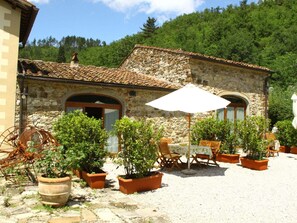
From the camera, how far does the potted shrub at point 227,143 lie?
10.6m

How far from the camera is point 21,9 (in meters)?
9.09

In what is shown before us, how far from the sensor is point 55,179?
16.5 feet

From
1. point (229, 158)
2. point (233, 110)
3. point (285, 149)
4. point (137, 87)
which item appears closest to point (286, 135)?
point (285, 149)

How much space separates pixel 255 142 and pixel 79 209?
6.30 metres

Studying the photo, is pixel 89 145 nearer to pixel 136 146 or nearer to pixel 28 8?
pixel 136 146

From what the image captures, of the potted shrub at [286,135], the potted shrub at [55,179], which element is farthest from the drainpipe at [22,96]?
the potted shrub at [286,135]

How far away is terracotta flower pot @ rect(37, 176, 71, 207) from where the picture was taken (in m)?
5.00

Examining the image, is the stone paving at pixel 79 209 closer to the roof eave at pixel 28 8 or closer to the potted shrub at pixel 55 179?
the potted shrub at pixel 55 179

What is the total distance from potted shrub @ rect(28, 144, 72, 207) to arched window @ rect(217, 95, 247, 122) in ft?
34.1

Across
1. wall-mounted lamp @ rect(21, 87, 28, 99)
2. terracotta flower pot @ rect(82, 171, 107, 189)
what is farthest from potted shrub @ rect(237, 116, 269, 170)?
wall-mounted lamp @ rect(21, 87, 28, 99)

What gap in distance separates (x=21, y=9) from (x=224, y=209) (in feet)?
27.3

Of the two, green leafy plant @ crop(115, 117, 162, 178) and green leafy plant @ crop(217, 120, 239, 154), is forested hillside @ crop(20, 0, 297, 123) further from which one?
green leafy plant @ crop(115, 117, 162, 178)

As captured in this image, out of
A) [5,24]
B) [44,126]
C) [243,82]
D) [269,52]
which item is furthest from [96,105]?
[269,52]

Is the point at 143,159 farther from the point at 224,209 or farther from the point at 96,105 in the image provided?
the point at 96,105
